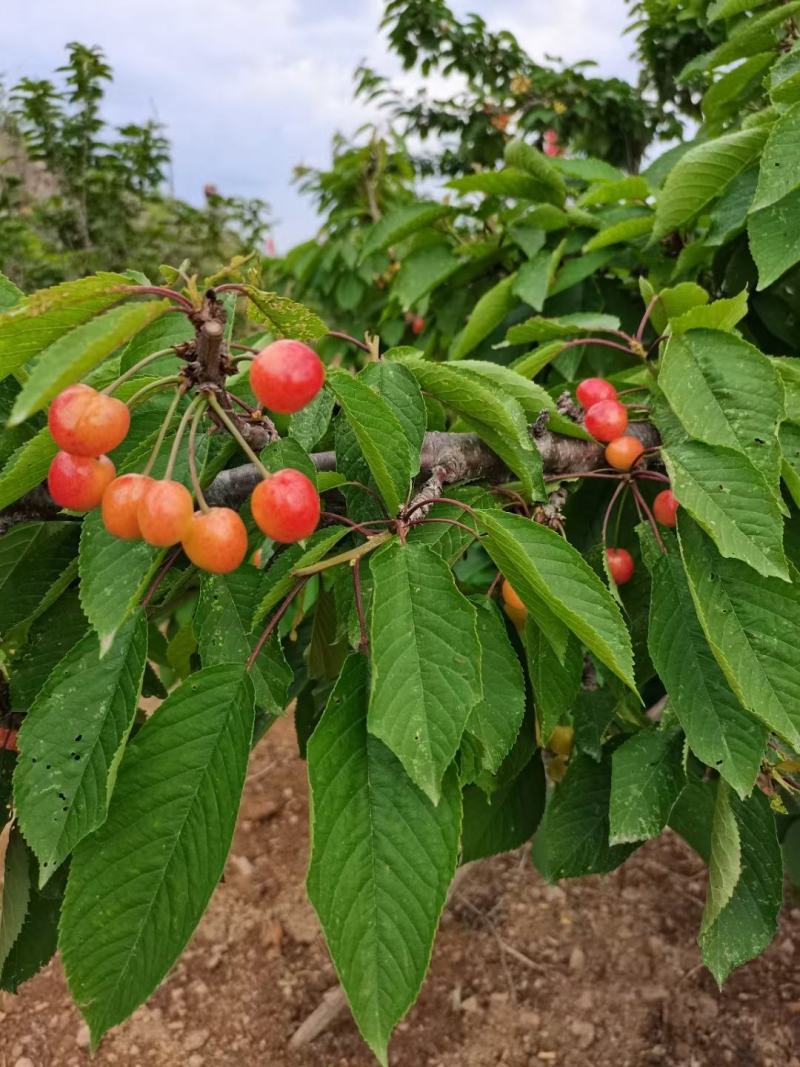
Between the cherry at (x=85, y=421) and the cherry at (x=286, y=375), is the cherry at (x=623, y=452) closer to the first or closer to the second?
the cherry at (x=286, y=375)

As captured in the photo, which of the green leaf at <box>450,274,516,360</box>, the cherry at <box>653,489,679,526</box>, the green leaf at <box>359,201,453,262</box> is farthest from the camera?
the green leaf at <box>359,201,453,262</box>

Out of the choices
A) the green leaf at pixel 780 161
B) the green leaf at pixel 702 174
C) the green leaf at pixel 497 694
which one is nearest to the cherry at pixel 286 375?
the green leaf at pixel 497 694

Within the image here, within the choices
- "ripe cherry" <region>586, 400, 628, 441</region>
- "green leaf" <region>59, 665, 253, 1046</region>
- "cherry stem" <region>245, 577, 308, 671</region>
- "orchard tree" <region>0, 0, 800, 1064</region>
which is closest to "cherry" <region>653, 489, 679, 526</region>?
"orchard tree" <region>0, 0, 800, 1064</region>

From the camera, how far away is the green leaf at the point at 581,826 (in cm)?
125

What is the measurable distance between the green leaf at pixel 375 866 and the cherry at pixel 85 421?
1.04ft

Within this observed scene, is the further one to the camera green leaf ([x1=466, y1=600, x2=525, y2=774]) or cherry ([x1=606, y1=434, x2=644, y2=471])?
cherry ([x1=606, y1=434, x2=644, y2=471])

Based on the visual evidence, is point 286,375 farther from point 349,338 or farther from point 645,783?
point 645,783

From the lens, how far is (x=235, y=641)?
88 cm

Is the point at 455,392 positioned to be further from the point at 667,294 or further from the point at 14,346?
the point at 667,294

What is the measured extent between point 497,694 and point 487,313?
1153 millimetres

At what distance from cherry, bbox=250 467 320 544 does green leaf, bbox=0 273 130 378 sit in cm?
19

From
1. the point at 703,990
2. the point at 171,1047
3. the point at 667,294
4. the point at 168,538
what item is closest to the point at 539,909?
the point at 703,990

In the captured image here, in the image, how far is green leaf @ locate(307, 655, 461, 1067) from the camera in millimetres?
697

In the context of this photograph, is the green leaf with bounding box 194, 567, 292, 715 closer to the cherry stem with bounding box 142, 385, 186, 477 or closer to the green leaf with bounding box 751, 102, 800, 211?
the cherry stem with bounding box 142, 385, 186, 477
